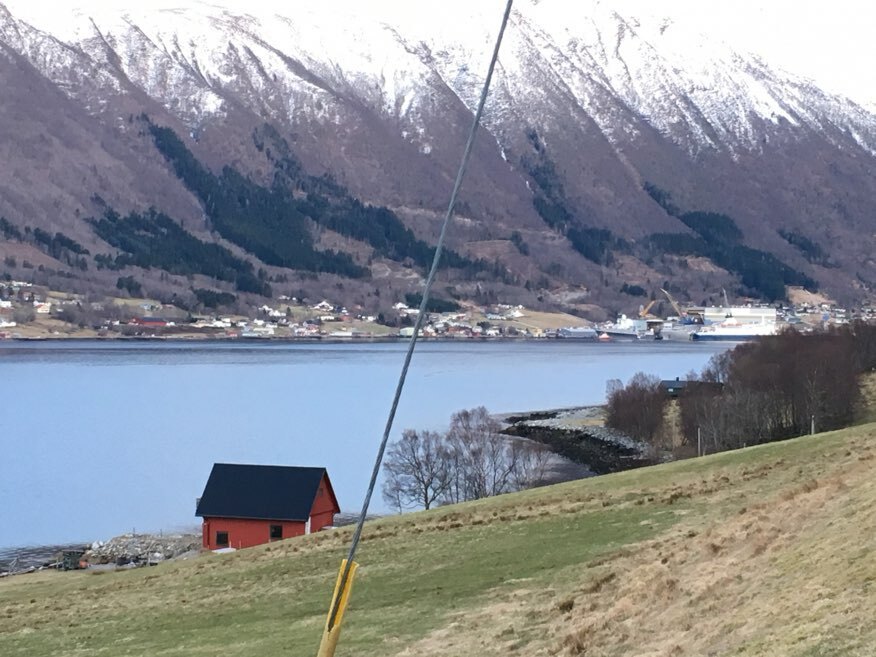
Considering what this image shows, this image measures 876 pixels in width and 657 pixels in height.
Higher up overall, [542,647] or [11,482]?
[542,647]

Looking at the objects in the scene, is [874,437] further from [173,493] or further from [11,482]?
[11,482]

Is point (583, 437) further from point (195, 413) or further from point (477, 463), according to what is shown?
point (195, 413)

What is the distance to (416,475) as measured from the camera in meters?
46.2

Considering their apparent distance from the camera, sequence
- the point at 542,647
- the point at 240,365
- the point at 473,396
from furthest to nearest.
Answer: the point at 240,365 < the point at 473,396 < the point at 542,647

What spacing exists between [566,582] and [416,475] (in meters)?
29.3

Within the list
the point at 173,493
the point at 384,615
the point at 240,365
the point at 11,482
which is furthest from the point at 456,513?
the point at 240,365

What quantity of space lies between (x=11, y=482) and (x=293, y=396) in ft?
151

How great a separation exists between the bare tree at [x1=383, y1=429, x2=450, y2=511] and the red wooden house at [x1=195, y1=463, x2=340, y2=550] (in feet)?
25.5

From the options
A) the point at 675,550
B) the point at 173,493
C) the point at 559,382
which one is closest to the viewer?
the point at 675,550

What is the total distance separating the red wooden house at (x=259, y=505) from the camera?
35.8 meters

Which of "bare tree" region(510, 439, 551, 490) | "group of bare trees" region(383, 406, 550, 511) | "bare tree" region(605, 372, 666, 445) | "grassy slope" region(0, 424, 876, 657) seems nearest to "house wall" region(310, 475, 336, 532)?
"group of bare trees" region(383, 406, 550, 511)

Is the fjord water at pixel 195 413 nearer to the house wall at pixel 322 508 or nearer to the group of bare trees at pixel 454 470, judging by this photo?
the group of bare trees at pixel 454 470

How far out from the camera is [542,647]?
42.3ft

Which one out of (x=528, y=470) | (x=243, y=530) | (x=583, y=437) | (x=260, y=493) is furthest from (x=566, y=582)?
(x=583, y=437)
